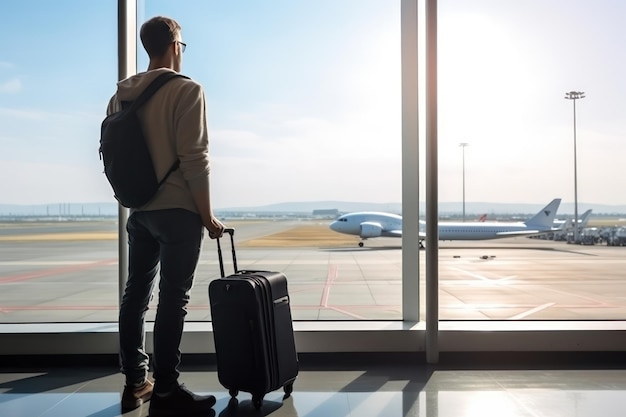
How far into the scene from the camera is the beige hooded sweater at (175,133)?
1.53 m

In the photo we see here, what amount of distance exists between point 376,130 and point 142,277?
5.91ft

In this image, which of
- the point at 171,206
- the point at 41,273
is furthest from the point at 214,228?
the point at 41,273

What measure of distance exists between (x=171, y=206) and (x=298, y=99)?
1.93 metres

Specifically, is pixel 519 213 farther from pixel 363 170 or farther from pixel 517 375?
pixel 517 375

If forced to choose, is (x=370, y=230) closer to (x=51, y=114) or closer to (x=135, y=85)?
(x=51, y=114)

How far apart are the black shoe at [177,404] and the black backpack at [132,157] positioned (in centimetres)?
65

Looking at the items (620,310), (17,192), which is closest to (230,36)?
(17,192)

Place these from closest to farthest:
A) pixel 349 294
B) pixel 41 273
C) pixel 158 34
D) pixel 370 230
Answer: pixel 158 34
pixel 349 294
pixel 41 273
pixel 370 230

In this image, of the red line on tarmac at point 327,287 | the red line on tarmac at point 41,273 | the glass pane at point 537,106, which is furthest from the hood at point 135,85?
the red line on tarmac at point 41,273

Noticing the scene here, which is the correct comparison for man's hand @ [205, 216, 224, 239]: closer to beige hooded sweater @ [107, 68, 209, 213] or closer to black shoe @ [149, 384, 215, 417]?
beige hooded sweater @ [107, 68, 209, 213]

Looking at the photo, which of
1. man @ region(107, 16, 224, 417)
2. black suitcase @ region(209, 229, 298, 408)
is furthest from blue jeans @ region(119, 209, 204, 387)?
black suitcase @ region(209, 229, 298, 408)

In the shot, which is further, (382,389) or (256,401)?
(382,389)

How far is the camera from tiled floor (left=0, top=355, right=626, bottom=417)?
5.56 ft

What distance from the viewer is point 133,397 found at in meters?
1.73
